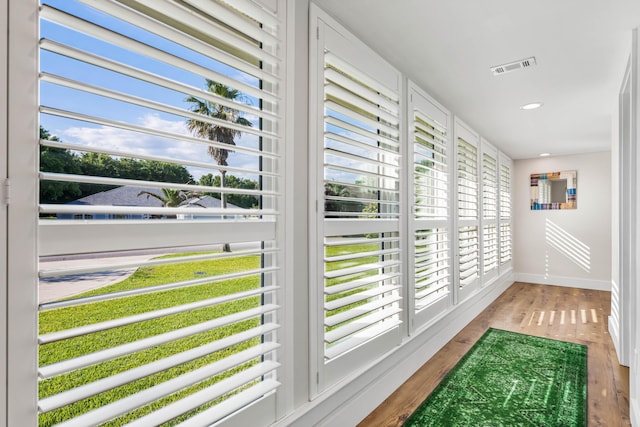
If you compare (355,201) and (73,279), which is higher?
(355,201)

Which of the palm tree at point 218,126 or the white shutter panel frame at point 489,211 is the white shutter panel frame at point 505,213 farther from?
the palm tree at point 218,126

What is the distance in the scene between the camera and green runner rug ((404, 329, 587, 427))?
2.14m

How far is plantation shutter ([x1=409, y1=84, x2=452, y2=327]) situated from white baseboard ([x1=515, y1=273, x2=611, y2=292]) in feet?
13.0

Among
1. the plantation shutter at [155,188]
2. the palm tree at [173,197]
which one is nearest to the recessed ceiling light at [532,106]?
the plantation shutter at [155,188]

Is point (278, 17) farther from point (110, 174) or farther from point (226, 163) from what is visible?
point (110, 174)

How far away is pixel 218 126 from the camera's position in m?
1.36

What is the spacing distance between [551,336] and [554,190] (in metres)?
3.58

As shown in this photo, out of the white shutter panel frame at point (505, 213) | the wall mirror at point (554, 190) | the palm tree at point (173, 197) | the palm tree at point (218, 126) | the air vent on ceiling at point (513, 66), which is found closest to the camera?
the palm tree at point (173, 197)

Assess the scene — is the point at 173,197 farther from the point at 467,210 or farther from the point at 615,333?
the point at 615,333

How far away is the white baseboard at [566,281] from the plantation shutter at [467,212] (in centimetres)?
285

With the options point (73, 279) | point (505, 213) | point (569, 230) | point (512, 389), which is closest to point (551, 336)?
point (512, 389)

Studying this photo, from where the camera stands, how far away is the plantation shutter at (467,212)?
12.3 ft

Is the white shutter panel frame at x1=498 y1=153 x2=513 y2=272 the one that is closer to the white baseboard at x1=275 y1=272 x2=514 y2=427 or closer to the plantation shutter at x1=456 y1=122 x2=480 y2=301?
the plantation shutter at x1=456 y1=122 x2=480 y2=301

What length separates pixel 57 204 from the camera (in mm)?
983
